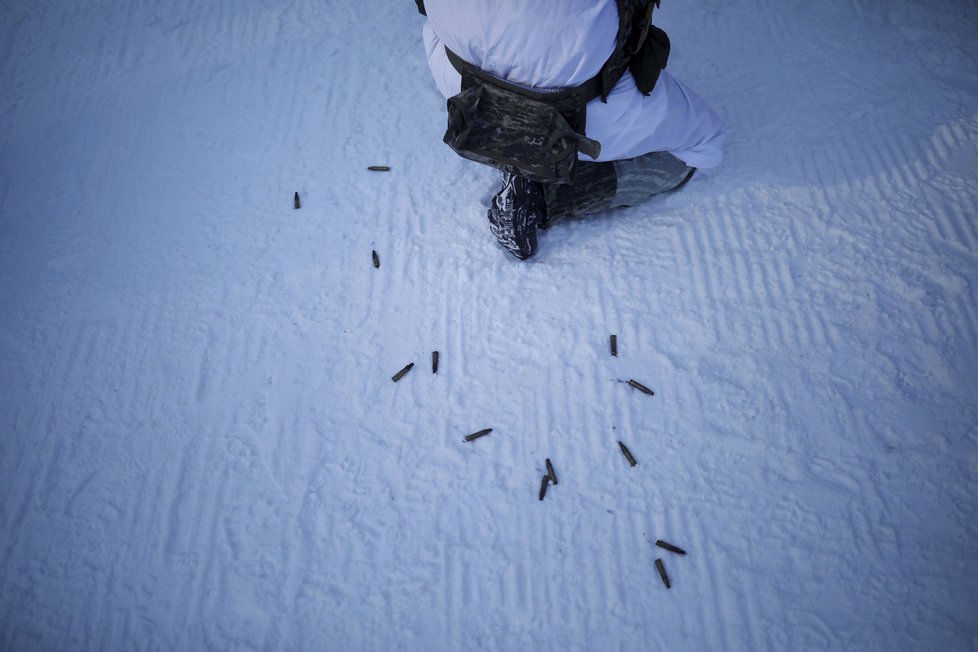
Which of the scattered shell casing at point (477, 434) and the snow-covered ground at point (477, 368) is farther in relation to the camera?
the scattered shell casing at point (477, 434)

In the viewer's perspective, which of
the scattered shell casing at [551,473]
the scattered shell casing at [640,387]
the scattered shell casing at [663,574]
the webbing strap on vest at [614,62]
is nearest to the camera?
the webbing strap on vest at [614,62]

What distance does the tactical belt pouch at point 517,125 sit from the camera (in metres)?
2.08

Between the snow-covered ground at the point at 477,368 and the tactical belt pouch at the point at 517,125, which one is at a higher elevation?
the tactical belt pouch at the point at 517,125

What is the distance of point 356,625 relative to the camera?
86.2 inches

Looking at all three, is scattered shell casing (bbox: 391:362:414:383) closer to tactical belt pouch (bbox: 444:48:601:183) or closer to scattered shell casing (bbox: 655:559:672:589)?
tactical belt pouch (bbox: 444:48:601:183)

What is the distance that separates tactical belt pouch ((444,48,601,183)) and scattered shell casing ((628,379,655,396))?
0.87m

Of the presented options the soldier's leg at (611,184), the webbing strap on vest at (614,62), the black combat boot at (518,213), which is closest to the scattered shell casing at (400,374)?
the black combat boot at (518,213)

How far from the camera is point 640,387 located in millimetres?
2494

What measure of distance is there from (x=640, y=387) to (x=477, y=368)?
68 centimetres

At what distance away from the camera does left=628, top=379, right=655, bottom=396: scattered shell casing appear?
2490mm

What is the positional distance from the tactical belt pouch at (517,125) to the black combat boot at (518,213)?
1.28 feet

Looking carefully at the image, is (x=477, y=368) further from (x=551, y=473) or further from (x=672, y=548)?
(x=672, y=548)

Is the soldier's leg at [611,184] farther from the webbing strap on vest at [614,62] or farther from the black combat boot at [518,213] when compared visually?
the webbing strap on vest at [614,62]

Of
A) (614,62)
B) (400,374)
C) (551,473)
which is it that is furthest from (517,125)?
(551,473)
